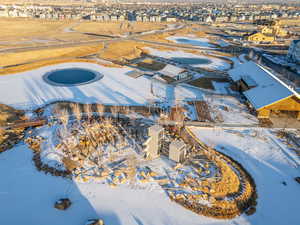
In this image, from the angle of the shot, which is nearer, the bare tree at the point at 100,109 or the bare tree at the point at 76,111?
the bare tree at the point at 76,111

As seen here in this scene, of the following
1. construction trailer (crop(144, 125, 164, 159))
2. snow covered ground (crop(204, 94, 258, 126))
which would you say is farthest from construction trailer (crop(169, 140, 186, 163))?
snow covered ground (crop(204, 94, 258, 126))

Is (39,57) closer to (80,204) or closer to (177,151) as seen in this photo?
(80,204)

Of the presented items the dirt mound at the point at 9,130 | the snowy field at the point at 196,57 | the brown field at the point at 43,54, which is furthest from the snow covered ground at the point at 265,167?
the brown field at the point at 43,54

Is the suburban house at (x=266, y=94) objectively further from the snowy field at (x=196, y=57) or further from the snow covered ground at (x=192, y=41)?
the snow covered ground at (x=192, y=41)

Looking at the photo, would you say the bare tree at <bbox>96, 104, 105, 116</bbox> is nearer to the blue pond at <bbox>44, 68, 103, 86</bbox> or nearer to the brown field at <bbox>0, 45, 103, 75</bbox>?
the blue pond at <bbox>44, 68, 103, 86</bbox>

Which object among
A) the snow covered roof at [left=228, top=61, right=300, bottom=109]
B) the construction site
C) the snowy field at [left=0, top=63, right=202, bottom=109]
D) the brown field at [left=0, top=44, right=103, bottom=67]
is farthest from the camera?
the brown field at [left=0, top=44, right=103, bottom=67]

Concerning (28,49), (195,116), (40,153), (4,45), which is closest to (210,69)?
(195,116)
